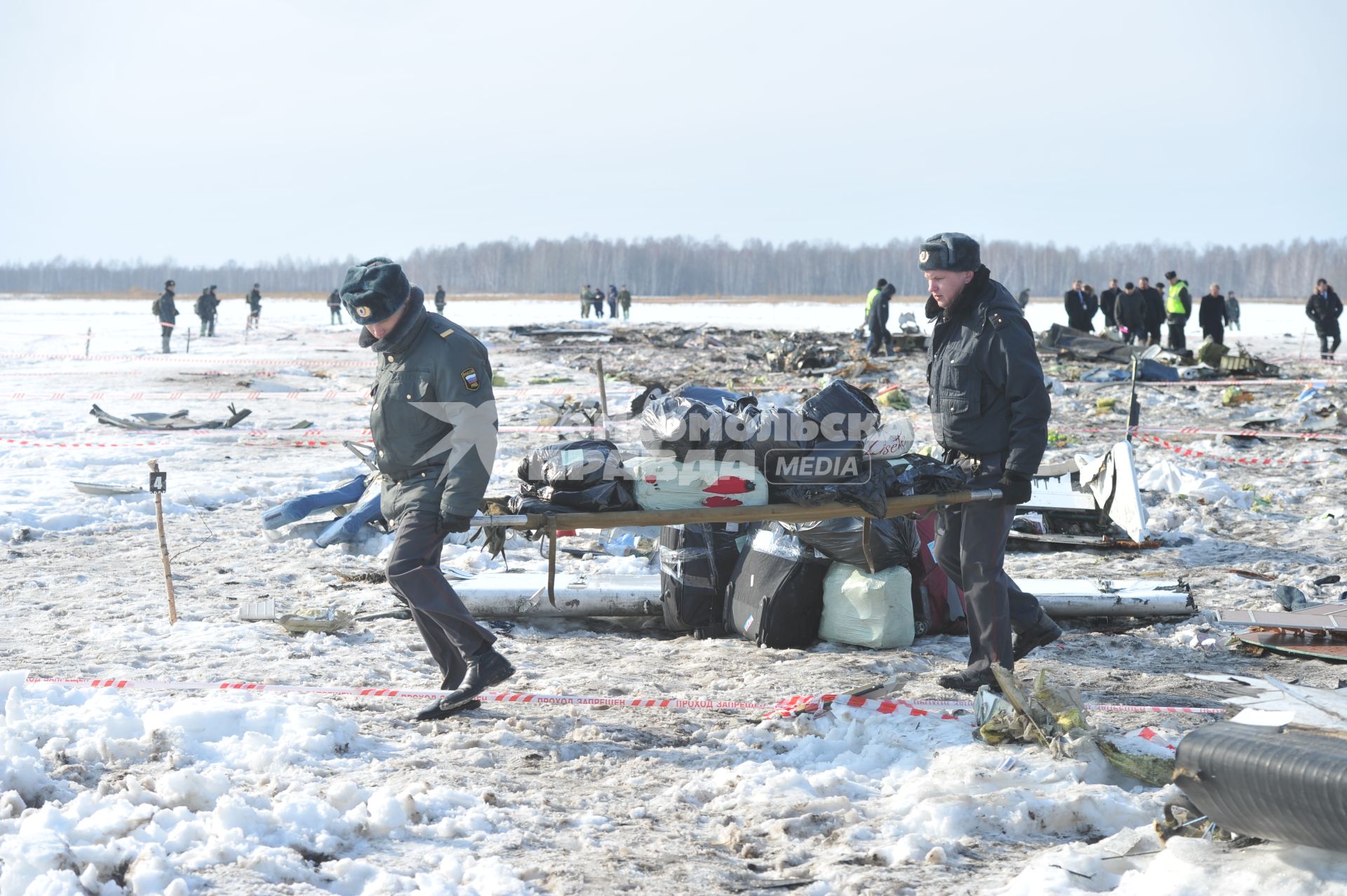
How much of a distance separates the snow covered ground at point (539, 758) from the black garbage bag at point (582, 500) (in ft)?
2.53

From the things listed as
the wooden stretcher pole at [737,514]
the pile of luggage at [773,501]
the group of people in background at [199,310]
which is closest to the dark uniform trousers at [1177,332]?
the pile of luggage at [773,501]

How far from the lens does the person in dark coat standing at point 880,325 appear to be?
2150cm

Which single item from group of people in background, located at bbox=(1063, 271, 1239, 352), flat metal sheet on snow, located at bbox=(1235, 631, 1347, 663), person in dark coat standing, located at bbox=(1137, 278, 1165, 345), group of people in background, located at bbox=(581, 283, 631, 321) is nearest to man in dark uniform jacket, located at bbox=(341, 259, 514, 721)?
flat metal sheet on snow, located at bbox=(1235, 631, 1347, 663)

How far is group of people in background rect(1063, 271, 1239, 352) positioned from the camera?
21.7 meters

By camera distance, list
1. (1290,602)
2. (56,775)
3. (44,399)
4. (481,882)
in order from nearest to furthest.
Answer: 1. (481,882)
2. (56,775)
3. (1290,602)
4. (44,399)

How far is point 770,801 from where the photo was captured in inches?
142

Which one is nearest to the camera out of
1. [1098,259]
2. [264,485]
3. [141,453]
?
[264,485]

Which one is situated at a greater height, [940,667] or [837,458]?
[837,458]

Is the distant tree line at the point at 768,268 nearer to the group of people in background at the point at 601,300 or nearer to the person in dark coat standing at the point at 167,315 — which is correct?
the group of people in background at the point at 601,300

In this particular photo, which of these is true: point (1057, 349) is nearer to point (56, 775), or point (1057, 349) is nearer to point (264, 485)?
point (264, 485)

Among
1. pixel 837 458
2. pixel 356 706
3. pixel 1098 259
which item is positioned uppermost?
pixel 1098 259

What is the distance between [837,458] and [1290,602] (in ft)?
9.08

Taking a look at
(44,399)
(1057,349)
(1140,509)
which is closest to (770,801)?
(1140,509)

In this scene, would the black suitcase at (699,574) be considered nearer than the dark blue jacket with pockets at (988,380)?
No
